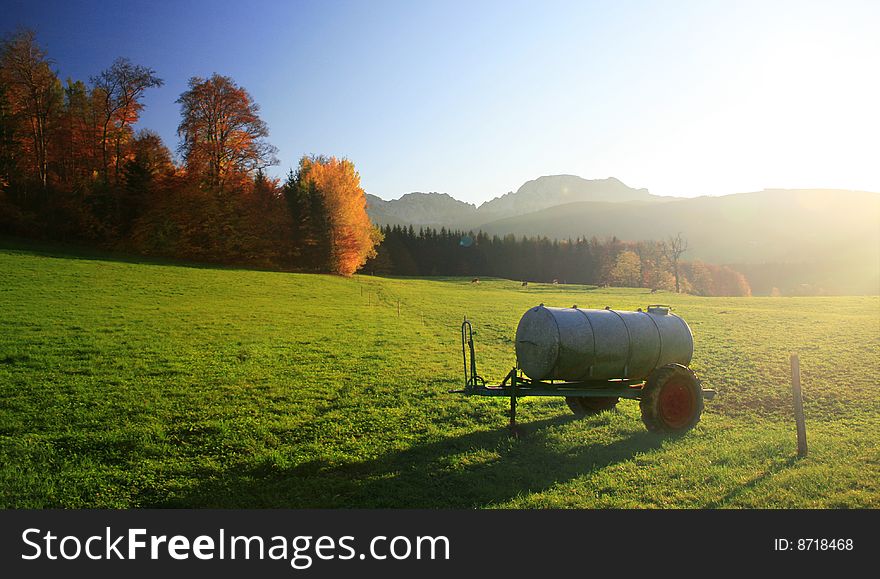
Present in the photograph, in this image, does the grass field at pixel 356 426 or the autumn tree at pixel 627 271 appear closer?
the grass field at pixel 356 426

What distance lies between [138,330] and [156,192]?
134 ft

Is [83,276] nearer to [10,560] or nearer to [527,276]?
[10,560]

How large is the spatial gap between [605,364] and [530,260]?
125m

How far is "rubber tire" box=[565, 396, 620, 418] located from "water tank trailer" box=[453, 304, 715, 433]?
5.46ft

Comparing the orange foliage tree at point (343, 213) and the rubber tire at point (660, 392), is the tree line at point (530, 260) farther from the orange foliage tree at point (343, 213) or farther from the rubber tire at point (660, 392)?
the rubber tire at point (660, 392)

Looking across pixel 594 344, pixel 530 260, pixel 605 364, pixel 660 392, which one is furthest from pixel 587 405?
pixel 530 260

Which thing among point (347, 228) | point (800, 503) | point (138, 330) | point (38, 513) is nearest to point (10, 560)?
point (38, 513)

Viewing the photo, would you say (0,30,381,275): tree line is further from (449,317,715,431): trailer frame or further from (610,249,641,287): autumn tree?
(610,249,641,287): autumn tree

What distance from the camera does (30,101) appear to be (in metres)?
51.9

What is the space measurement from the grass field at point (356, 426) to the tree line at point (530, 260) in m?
87.4

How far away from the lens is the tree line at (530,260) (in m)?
117

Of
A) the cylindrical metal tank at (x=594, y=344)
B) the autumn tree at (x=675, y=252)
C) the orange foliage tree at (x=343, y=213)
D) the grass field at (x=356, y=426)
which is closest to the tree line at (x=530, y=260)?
the autumn tree at (x=675, y=252)

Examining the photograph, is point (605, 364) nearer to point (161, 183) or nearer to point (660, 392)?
point (660, 392)

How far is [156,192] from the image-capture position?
56531 millimetres
